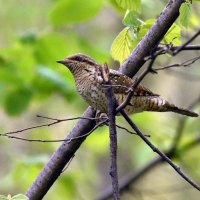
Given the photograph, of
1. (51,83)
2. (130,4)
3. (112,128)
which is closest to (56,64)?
(51,83)

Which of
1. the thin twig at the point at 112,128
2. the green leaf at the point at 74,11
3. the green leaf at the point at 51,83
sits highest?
the green leaf at the point at 74,11

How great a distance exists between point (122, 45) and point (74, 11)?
4.42ft

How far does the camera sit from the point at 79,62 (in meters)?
2.86

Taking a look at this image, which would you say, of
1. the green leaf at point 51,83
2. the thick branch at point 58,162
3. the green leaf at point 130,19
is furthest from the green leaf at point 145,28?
the green leaf at point 51,83

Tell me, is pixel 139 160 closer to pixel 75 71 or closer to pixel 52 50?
pixel 52 50

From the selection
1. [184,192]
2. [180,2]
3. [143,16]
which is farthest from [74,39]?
[184,192]

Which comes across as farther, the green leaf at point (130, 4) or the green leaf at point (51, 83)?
the green leaf at point (51, 83)

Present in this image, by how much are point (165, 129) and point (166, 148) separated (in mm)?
412

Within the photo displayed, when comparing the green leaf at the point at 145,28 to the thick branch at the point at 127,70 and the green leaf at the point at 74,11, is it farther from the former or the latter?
the green leaf at the point at 74,11

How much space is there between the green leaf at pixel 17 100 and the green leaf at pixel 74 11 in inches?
23.3

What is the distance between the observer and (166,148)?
5305mm

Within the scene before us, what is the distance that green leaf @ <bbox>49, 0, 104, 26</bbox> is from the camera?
3998mm

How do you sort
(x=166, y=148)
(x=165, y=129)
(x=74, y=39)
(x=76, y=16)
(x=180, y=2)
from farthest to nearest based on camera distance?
(x=165, y=129), (x=166, y=148), (x=74, y=39), (x=76, y=16), (x=180, y=2)

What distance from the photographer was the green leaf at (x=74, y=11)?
13.1ft
